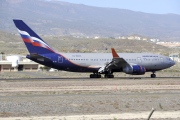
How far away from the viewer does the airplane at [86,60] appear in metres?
55.7

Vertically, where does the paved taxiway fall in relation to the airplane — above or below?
below

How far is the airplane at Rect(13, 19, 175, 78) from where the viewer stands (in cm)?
5569

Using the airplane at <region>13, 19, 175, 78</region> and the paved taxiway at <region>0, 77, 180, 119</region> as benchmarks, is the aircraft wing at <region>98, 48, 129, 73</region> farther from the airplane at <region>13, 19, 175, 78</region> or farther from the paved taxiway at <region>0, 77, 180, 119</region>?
the paved taxiway at <region>0, 77, 180, 119</region>

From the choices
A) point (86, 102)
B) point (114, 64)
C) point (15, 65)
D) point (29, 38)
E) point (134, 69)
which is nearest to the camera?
point (86, 102)

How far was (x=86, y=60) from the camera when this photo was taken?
5803 centimetres

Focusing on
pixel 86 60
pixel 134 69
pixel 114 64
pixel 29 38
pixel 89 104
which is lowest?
pixel 89 104

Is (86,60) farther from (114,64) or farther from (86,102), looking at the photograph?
(86,102)

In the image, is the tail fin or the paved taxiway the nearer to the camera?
the paved taxiway

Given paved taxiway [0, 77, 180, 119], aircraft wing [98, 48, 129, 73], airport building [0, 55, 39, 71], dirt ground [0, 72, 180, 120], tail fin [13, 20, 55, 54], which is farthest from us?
airport building [0, 55, 39, 71]

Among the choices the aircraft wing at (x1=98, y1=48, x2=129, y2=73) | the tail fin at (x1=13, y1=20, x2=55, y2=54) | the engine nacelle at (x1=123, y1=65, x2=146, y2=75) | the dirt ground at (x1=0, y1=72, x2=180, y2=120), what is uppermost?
the tail fin at (x1=13, y1=20, x2=55, y2=54)

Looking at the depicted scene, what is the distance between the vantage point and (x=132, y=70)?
56719 mm

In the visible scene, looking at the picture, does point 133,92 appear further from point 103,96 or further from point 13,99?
point 13,99

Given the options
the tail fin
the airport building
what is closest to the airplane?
the tail fin

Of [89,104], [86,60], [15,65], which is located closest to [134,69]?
[86,60]
